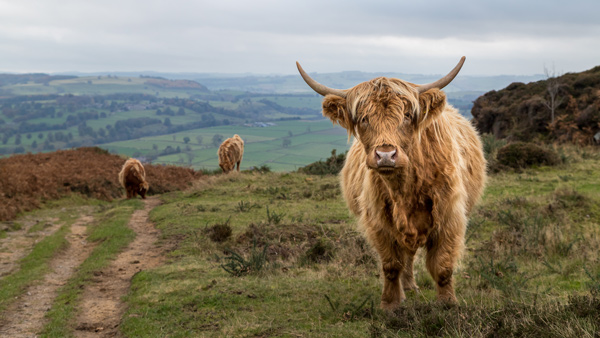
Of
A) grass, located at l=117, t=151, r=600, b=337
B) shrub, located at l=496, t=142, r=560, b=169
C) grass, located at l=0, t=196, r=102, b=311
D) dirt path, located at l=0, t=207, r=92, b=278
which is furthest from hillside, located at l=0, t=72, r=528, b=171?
grass, located at l=117, t=151, r=600, b=337

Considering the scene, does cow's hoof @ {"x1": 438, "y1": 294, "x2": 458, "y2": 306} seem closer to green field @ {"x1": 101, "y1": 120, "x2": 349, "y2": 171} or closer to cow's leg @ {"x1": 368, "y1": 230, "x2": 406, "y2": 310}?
cow's leg @ {"x1": 368, "y1": 230, "x2": 406, "y2": 310}

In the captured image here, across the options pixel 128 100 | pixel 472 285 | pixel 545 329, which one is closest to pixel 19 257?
pixel 472 285

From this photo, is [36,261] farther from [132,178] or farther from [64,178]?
[64,178]

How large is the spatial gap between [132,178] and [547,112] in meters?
22.5

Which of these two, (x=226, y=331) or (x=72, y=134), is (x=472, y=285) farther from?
(x=72, y=134)

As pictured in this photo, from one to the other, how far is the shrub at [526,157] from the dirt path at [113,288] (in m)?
12.7

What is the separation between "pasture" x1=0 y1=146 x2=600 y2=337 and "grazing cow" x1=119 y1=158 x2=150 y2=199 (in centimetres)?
525

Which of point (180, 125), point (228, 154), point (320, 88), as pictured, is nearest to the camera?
point (320, 88)

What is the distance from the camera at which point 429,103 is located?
14.5ft

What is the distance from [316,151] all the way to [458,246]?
60.6 metres

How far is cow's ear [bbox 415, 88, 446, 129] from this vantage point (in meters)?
4.43

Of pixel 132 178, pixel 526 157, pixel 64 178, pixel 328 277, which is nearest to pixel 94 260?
pixel 328 277

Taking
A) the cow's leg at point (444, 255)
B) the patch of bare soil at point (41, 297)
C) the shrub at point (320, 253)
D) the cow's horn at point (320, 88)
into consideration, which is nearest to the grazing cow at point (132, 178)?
the patch of bare soil at point (41, 297)

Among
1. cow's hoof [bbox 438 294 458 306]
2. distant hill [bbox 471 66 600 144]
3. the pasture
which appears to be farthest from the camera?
distant hill [bbox 471 66 600 144]
